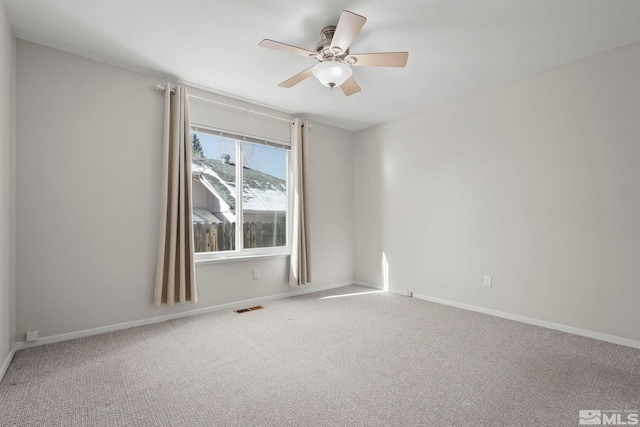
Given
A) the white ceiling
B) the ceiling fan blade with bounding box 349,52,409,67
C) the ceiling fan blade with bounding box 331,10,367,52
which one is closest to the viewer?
the ceiling fan blade with bounding box 331,10,367,52

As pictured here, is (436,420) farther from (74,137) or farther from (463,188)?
(74,137)

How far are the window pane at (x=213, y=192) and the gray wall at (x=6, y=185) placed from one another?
4.90ft

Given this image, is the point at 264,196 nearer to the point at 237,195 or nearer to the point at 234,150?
the point at 237,195

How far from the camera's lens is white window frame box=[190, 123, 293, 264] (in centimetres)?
362

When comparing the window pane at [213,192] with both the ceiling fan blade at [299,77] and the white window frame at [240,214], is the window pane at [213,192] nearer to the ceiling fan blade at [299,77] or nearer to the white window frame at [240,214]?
the white window frame at [240,214]

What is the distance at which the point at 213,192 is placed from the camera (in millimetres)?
3770

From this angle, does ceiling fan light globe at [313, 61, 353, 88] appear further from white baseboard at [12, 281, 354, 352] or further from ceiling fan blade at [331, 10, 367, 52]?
white baseboard at [12, 281, 354, 352]

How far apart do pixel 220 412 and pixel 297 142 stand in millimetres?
3248

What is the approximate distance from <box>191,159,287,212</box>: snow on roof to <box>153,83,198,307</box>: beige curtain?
1.08ft

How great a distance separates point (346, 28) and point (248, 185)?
2.44m

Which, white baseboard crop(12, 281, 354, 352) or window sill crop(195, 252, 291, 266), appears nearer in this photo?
white baseboard crop(12, 281, 354, 352)

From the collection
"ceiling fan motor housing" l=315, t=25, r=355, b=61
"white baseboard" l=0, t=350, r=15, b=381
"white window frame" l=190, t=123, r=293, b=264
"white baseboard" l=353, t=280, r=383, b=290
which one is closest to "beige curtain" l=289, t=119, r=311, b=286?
"white window frame" l=190, t=123, r=293, b=264

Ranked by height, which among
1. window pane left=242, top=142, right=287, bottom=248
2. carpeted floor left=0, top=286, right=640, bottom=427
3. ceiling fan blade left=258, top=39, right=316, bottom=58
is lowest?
carpeted floor left=0, top=286, right=640, bottom=427

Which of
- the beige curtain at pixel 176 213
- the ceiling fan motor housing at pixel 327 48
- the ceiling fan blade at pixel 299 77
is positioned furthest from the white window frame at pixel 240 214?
the ceiling fan motor housing at pixel 327 48
